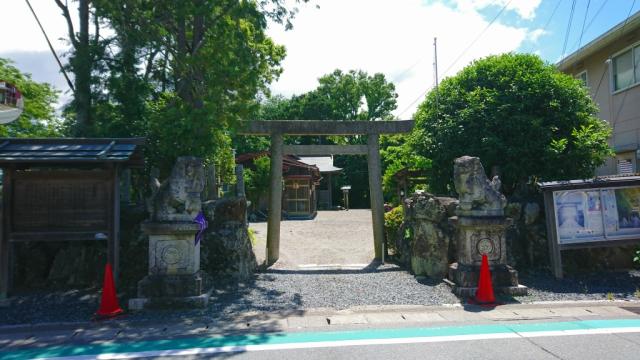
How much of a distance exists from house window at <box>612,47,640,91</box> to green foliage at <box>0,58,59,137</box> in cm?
1973

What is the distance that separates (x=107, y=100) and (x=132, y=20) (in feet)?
7.09

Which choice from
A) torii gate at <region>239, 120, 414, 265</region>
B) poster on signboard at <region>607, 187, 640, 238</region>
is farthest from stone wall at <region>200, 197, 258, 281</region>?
poster on signboard at <region>607, 187, 640, 238</region>

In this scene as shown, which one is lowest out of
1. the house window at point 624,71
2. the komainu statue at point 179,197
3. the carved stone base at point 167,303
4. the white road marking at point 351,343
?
the white road marking at point 351,343

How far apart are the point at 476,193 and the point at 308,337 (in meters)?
4.25

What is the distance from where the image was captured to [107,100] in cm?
1052

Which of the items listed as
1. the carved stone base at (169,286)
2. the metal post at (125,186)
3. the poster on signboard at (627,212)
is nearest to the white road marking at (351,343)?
the carved stone base at (169,286)

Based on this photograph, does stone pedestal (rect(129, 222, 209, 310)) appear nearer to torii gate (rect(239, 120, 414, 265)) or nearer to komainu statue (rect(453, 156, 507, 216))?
torii gate (rect(239, 120, 414, 265))

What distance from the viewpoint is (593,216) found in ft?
29.1

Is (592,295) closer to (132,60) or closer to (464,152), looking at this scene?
(464,152)

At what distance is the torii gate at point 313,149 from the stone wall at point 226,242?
1538 mm

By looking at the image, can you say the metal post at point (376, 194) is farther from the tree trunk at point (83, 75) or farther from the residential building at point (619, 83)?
the residential building at point (619, 83)

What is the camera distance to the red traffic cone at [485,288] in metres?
7.18

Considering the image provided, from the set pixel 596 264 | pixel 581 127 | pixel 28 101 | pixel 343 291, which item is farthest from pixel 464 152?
pixel 28 101

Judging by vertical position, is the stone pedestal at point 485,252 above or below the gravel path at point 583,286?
above
